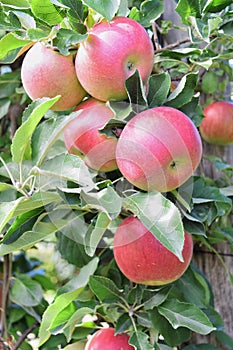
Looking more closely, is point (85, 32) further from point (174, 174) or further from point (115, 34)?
point (174, 174)

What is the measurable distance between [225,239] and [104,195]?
440 mm

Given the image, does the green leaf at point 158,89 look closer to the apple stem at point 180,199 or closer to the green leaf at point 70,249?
the apple stem at point 180,199

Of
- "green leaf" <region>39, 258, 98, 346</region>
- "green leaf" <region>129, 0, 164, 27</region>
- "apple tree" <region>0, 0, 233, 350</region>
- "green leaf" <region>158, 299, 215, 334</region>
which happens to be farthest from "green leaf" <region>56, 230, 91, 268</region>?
"green leaf" <region>129, 0, 164, 27</region>

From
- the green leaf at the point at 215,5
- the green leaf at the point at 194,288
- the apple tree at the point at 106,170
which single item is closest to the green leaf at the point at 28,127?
the apple tree at the point at 106,170

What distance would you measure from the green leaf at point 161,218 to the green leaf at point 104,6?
247 millimetres

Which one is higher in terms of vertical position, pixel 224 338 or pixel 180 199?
pixel 180 199

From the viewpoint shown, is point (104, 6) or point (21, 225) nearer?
point (104, 6)

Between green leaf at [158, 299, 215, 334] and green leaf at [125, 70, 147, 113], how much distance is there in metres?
0.33

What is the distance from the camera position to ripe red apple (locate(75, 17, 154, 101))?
2.25 ft

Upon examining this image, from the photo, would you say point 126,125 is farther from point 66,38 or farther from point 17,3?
point 17,3

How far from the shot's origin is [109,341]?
84 centimetres

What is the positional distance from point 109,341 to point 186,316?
138 millimetres

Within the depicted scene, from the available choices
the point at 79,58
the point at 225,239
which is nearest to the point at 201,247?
the point at 225,239

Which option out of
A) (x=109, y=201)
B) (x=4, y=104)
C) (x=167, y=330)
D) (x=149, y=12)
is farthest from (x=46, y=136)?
(x=4, y=104)
